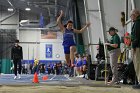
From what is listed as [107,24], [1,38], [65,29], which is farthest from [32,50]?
[65,29]

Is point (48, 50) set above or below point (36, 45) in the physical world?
below

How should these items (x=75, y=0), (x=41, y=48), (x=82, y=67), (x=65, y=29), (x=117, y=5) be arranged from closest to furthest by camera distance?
(x=65, y=29) < (x=117, y=5) < (x=82, y=67) < (x=75, y=0) < (x=41, y=48)

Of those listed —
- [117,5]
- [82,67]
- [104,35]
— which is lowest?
[82,67]

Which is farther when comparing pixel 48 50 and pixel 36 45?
pixel 36 45

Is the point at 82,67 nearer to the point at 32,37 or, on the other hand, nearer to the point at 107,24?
the point at 107,24

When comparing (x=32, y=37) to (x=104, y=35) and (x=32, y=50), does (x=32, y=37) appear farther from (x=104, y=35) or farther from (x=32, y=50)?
(x=104, y=35)

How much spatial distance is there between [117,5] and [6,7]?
80.0 ft

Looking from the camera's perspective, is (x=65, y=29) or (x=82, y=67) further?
(x=82, y=67)

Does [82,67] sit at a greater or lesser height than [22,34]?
lesser

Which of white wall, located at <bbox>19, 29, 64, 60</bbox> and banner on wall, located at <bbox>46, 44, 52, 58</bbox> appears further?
white wall, located at <bbox>19, 29, 64, 60</bbox>

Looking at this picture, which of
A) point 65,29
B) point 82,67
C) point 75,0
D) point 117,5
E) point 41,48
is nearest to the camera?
point 65,29

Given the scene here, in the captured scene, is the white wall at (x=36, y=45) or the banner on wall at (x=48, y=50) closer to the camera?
the banner on wall at (x=48, y=50)

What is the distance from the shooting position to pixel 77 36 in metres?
26.3

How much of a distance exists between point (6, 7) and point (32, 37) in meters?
4.53
